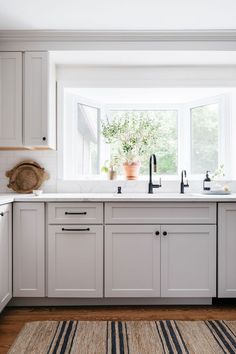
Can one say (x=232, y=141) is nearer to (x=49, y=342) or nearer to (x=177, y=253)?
(x=177, y=253)

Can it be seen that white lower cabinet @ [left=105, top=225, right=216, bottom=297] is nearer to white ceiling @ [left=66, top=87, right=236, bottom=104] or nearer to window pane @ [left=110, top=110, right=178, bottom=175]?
window pane @ [left=110, top=110, right=178, bottom=175]

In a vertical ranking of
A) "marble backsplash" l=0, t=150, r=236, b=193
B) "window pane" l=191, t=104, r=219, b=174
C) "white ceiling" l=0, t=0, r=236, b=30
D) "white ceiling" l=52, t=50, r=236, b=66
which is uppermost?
"white ceiling" l=0, t=0, r=236, b=30

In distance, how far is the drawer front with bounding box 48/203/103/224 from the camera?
262 centimetres

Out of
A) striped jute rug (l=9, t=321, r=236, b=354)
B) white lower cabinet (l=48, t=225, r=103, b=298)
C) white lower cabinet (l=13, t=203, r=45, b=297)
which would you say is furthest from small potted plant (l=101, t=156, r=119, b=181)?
striped jute rug (l=9, t=321, r=236, b=354)

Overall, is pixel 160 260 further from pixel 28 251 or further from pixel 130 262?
pixel 28 251

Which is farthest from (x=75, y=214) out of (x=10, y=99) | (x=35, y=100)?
(x=10, y=99)

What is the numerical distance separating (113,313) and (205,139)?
2066 millimetres

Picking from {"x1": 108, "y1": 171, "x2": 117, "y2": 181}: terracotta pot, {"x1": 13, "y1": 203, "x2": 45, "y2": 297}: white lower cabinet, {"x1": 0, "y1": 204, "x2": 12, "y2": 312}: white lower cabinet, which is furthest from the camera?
{"x1": 108, "y1": 171, "x2": 117, "y2": 181}: terracotta pot

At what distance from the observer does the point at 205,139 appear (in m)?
3.54

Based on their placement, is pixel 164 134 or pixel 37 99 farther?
pixel 164 134

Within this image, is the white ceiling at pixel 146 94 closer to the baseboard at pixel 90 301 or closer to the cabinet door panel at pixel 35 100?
the cabinet door panel at pixel 35 100

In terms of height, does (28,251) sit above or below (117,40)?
below

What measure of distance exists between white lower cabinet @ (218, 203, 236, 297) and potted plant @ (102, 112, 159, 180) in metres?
1.15

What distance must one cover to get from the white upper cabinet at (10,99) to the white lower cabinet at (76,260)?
91 centimetres
